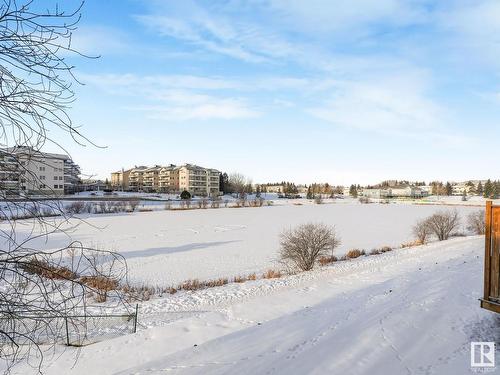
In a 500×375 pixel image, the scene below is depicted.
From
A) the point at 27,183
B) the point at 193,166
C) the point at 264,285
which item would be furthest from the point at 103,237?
the point at 193,166

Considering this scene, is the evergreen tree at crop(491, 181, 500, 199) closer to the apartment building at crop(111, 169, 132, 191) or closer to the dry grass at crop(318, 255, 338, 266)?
the dry grass at crop(318, 255, 338, 266)

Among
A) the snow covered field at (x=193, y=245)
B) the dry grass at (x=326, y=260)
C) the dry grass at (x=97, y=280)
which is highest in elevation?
the dry grass at (x=97, y=280)

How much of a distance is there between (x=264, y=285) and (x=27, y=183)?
37.5ft

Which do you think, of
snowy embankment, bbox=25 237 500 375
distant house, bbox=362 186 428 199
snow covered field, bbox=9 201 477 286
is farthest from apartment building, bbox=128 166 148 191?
snowy embankment, bbox=25 237 500 375

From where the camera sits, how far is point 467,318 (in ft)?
27.9

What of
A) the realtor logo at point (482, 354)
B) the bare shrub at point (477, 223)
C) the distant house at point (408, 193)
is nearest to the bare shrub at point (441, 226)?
the bare shrub at point (477, 223)

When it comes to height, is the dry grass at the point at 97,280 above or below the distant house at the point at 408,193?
below

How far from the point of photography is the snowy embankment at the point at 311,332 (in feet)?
22.8

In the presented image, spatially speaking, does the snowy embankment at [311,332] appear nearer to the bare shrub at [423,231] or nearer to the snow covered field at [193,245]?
the snow covered field at [193,245]

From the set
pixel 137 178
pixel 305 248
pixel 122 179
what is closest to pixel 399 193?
pixel 137 178

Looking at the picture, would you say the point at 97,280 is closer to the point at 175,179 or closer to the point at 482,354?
the point at 482,354

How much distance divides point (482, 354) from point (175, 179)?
12831 cm

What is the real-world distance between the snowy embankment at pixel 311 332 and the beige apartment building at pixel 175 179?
368 ft

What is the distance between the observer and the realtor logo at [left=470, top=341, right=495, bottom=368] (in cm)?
652
